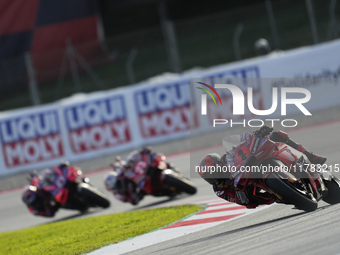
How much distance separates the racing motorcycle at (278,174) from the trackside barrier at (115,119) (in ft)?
29.9

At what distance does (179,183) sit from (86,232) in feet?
6.05

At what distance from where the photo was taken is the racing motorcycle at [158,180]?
318 inches

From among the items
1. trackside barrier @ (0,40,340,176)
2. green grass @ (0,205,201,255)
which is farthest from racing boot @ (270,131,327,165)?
trackside barrier @ (0,40,340,176)

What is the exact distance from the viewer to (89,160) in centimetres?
1420

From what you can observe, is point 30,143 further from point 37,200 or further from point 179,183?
point 179,183

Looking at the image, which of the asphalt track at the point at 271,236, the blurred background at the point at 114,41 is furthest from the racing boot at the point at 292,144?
the blurred background at the point at 114,41

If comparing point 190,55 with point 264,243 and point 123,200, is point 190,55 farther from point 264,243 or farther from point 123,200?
point 264,243

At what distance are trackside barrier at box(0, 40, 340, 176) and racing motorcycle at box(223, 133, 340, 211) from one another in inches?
359

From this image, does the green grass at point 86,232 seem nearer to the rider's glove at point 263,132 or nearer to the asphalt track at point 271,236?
the asphalt track at point 271,236

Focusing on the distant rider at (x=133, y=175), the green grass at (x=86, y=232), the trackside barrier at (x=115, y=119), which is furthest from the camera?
the trackside barrier at (x=115, y=119)

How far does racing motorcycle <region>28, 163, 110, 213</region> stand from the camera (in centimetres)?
873

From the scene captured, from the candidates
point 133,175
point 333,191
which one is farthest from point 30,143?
point 333,191

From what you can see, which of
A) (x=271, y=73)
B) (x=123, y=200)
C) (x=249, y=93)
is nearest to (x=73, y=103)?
(x=271, y=73)

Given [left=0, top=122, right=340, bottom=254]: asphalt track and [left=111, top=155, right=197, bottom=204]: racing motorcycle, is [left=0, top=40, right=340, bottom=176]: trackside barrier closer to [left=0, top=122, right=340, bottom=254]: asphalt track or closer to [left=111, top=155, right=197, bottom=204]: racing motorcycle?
[left=111, top=155, right=197, bottom=204]: racing motorcycle
